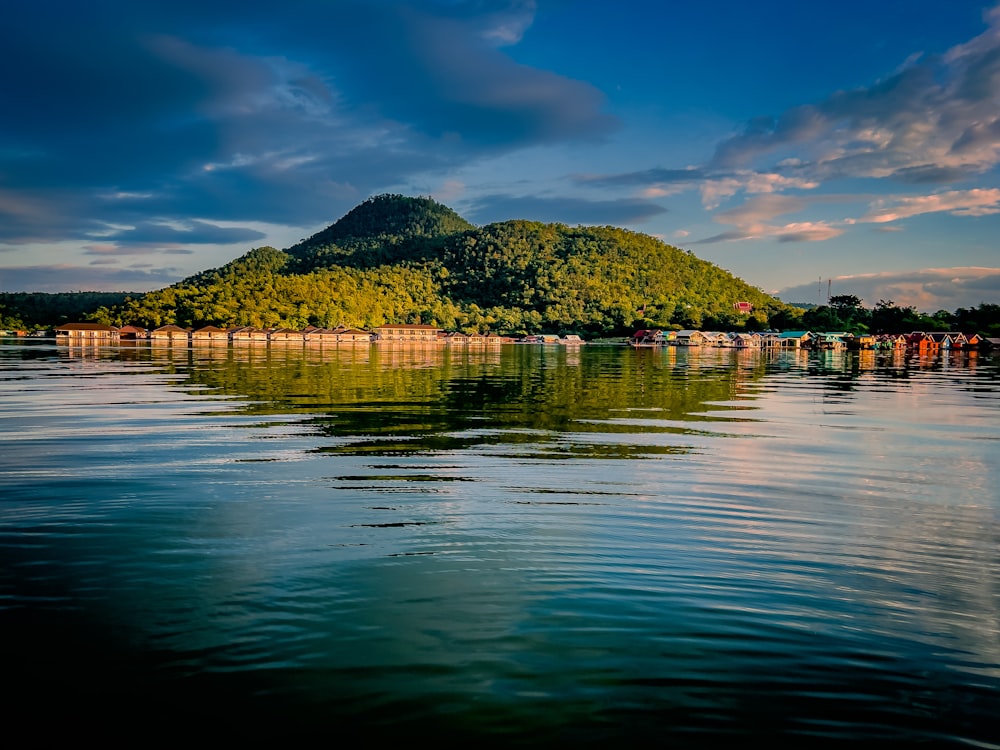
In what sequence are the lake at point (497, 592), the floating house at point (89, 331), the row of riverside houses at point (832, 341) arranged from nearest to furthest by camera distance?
the lake at point (497, 592) → the row of riverside houses at point (832, 341) → the floating house at point (89, 331)

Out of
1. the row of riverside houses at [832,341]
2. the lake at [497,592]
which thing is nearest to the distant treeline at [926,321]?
the row of riverside houses at [832,341]

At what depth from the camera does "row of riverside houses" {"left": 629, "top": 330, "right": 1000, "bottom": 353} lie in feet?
524

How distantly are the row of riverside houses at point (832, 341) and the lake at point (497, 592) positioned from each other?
Result: 15595 centimetres

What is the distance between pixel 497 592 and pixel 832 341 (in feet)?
640

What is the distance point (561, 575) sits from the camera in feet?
28.1

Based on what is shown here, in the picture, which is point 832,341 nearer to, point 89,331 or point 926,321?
point 926,321

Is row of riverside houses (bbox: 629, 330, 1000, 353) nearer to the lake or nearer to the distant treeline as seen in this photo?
the distant treeline

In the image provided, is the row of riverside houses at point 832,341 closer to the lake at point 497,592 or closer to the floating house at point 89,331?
the floating house at point 89,331

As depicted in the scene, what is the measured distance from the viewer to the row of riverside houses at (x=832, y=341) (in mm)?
159775

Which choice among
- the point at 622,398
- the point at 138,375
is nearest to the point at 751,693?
the point at 622,398

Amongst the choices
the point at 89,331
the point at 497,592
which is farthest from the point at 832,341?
the point at 497,592

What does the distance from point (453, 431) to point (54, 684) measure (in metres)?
15.5

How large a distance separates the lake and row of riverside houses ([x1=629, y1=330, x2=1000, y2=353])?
155947mm

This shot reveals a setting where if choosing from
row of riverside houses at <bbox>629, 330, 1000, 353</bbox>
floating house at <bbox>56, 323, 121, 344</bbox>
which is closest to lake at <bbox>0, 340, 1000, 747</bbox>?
row of riverside houses at <bbox>629, 330, 1000, 353</bbox>
